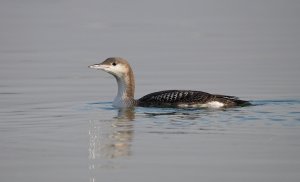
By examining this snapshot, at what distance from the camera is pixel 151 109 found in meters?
14.0

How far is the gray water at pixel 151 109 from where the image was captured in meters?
9.68

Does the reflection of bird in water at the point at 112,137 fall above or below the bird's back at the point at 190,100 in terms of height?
below

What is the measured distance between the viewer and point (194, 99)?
1405 centimetres

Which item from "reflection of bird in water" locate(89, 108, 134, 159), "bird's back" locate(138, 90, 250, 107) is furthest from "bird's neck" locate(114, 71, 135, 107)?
"reflection of bird in water" locate(89, 108, 134, 159)

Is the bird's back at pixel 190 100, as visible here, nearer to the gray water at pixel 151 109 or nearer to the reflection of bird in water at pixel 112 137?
the gray water at pixel 151 109

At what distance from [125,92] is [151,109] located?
1.06m

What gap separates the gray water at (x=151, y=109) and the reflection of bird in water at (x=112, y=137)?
14 mm

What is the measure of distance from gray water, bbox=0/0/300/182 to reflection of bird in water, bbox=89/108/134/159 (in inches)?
0.6

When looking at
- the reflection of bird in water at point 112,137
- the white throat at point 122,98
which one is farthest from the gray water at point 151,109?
the white throat at point 122,98

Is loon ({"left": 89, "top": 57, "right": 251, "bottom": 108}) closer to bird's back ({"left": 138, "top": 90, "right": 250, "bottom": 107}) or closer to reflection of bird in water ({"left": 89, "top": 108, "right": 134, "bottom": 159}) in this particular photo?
bird's back ({"left": 138, "top": 90, "right": 250, "bottom": 107})

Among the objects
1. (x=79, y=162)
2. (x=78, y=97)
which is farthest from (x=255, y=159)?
(x=78, y=97)

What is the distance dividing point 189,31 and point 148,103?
49.0 feet

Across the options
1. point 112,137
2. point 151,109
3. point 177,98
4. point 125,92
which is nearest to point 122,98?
point 125,92

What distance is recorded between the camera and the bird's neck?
580 inches
